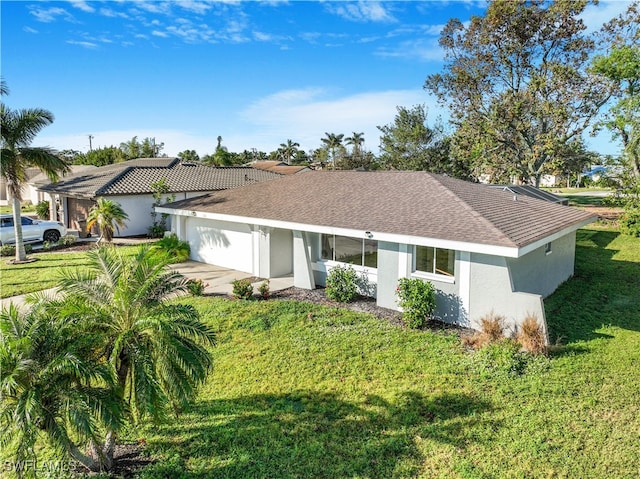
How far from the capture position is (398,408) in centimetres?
798

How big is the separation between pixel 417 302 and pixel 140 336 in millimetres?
7652

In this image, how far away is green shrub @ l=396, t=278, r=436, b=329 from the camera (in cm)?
1169

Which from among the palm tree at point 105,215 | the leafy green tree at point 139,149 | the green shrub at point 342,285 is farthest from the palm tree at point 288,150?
the green shrub at point 342,285

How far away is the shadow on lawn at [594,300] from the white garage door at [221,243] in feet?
37.8

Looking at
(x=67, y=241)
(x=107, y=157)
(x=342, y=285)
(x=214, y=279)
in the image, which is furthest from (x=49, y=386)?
(x=107, y=157)

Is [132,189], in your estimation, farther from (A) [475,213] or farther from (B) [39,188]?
(A) [475,213]

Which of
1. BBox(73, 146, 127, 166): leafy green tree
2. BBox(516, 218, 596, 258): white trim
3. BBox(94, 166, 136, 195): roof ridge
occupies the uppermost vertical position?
BBox(73, 146, 127, 166): leafy green tree

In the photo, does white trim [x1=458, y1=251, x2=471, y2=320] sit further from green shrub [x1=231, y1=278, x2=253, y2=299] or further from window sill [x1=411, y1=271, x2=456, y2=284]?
green shrub [x1=231, y1=278, x2=253, y2=299]

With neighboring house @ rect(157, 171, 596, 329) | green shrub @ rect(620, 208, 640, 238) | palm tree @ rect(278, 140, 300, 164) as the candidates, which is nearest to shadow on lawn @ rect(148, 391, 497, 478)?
neighboring house @ rect(157, 171, 596, 329)

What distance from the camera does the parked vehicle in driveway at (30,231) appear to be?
77.4 feet

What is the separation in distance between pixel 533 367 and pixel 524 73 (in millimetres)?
33787

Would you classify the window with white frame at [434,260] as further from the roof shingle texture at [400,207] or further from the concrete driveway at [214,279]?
the concrete driveway at [214,279]

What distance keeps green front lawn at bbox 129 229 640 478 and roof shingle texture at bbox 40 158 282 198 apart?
708 inches

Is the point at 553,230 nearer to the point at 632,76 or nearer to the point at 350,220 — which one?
the point at 350,220
